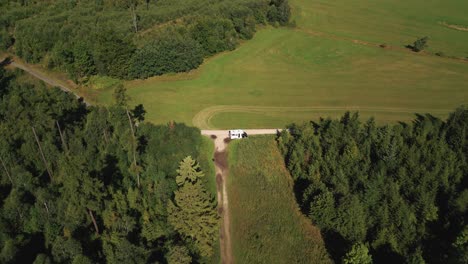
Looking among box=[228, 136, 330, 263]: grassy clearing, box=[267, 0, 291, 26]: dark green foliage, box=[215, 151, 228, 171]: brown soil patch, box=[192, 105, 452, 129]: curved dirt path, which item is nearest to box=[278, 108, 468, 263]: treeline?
box=[228, 136, 330, 263]: grassy clearing

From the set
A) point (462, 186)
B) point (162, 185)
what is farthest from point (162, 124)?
point (462, 186)

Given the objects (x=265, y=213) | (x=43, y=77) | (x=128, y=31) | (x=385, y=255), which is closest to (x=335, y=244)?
(x=385, y=255)

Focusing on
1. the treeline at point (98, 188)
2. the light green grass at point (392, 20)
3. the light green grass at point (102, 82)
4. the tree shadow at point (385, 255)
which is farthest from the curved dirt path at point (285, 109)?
the light green grass at point (392, 20)

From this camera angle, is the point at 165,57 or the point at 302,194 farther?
the point at 165,57

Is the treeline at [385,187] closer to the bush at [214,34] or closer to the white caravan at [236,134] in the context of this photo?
the white caravan at [236,134]

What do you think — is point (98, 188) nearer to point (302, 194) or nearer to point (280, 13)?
point (302, 194)

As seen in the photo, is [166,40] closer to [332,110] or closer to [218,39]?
[218,39]

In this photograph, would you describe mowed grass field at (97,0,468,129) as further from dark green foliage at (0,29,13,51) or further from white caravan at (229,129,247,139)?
dark green foliage at (0,29,13,51)
